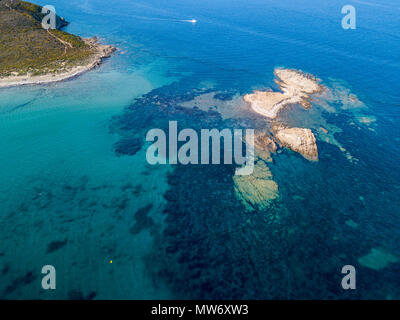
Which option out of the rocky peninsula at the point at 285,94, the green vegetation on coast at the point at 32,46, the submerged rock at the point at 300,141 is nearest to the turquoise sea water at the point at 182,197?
the submerged rock at the point at 300,141

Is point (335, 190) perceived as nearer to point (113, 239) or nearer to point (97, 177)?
point (113, 239)

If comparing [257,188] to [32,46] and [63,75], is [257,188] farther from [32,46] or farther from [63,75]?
[32,46]

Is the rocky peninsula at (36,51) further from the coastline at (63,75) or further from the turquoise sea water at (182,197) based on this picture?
the turquoise sea water at (182,197)

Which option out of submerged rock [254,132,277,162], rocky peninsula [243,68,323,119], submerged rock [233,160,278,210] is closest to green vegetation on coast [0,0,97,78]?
rocky peninsula [243,68,323,119]

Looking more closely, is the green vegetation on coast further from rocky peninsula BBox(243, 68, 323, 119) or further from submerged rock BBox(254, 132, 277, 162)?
submerged rock BBox(254, 132, 277, 162)

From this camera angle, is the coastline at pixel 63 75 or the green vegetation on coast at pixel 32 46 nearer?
the coastline at pixel 63 75

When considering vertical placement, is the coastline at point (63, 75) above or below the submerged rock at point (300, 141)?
above

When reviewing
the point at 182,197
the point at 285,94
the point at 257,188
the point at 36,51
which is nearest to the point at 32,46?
the point at 36,51
